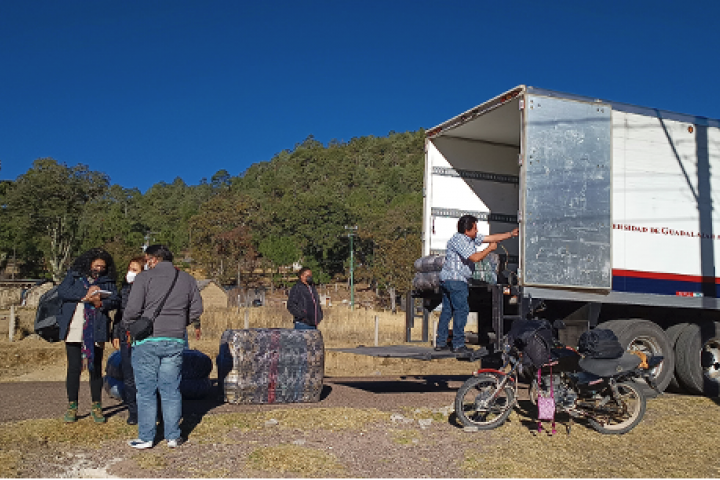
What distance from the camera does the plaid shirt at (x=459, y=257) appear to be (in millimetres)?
7789

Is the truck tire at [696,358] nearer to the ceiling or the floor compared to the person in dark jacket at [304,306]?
nearer to the floor

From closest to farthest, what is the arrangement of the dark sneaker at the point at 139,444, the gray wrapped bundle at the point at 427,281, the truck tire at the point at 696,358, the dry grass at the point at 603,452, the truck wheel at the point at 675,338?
the dry grass at the point at 603,452, the dark sneaker at the point at 139,444, the gray wrapped bundle at the point at 427,281, the truck tire at the point at 696,358, the truck wheel at the point at 675,338

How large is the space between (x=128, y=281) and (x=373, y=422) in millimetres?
2971

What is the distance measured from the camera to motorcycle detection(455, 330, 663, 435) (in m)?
6.55

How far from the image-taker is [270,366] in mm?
7770

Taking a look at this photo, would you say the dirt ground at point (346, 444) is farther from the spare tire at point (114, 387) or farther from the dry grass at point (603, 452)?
the spare tire at point (114, 387)

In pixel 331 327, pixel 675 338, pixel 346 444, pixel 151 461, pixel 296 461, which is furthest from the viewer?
pixel 331 327

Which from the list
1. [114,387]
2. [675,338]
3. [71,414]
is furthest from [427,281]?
[71,414]

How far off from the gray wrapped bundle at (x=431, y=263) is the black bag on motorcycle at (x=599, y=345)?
2.61 m

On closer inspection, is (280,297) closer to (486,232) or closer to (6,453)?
Answer: (486,232)

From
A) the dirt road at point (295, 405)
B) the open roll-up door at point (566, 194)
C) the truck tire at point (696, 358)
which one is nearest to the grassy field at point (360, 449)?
the dirt road at point (295, 405)

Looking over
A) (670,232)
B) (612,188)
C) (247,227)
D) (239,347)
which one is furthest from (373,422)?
→ (247,227)

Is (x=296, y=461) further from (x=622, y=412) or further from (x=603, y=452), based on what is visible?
(x=622, y=412)

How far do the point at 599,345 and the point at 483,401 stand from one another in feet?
4.21
